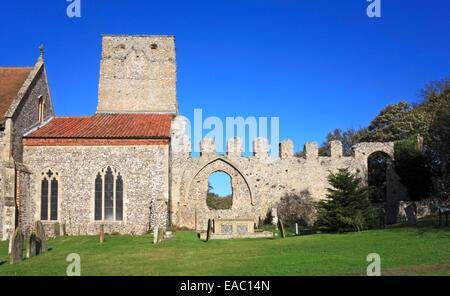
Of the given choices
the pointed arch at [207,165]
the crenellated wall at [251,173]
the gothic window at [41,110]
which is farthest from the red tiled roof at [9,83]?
the pointed arch at [207,165]

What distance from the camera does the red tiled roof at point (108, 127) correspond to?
2348 centimetres

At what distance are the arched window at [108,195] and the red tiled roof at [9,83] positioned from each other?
20.5 feet

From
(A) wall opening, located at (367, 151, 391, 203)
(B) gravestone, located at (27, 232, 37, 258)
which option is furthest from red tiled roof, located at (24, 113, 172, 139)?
(A) wall opening, located at (367, 151, 391, 203)

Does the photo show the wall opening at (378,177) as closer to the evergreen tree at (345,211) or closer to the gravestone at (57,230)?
the evergreen tree at (345,211)

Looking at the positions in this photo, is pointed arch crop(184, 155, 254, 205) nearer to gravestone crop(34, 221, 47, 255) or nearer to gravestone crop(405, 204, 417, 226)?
gravestone crop(405, 204, 417, 226)

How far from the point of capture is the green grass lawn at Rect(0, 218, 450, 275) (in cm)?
1067

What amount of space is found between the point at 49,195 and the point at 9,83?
7.75m

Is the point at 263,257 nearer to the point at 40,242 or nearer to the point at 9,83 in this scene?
the point at 40,242

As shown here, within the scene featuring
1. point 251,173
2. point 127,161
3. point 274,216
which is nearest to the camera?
point 127,161

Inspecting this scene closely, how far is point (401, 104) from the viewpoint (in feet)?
132

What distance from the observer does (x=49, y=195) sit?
2294 centimetres

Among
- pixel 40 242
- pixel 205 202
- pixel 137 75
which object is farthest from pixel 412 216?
pixel 137 75
